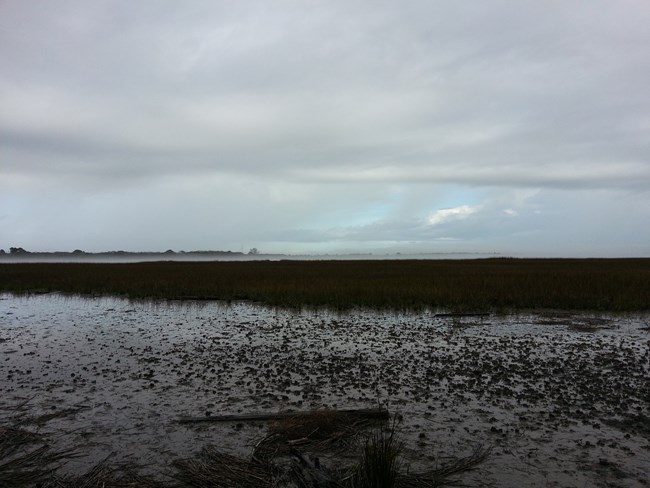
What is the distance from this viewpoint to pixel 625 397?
26.0 ft

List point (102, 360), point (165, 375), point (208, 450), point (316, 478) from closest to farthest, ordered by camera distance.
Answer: point (316, 478), point (208, 450), point (165, 375), point (102, 360)

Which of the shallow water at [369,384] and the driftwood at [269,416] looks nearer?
the shallow water at [369,384]

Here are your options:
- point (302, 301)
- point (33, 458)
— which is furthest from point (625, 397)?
point (302, 301)

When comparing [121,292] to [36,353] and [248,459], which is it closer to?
[36,353]

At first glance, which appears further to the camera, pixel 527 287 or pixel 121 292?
pixel 121 292

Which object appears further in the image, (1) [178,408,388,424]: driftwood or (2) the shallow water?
(1) [178,408,388,424]: driftwood

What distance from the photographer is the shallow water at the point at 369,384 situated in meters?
5.89

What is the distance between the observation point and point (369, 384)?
28.9 ft

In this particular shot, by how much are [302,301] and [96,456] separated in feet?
55.8

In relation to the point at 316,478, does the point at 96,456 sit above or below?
below

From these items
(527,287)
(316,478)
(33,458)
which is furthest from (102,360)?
(527,287)

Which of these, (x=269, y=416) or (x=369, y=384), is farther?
(x=369, y=384)

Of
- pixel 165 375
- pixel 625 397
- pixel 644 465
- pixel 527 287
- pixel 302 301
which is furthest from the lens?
pixel 527 287

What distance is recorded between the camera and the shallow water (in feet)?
19.3
